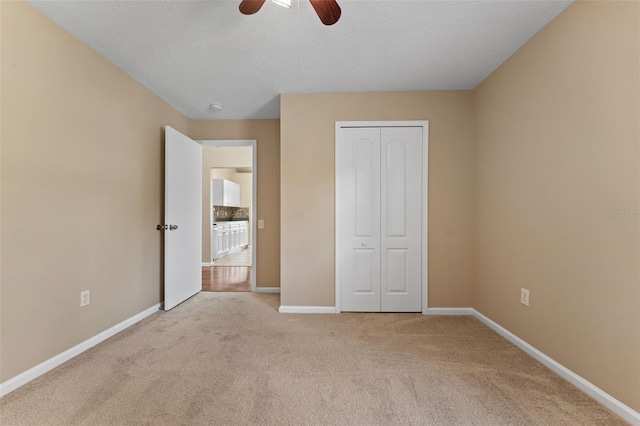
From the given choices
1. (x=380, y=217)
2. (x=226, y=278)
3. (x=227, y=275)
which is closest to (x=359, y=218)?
(x=380, y=217)

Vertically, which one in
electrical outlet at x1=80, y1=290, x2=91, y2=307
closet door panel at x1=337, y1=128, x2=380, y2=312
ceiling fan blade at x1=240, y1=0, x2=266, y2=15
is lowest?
electrical outlet at x1=80, y1=290, x2=91, y2=307

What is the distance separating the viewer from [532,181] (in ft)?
7.34

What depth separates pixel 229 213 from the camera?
8.92 meters

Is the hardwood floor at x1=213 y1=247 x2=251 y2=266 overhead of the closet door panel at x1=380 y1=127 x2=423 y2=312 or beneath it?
beneath

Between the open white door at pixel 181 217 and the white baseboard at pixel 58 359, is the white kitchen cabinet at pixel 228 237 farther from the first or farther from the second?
the white baseboard at pixel 58 359

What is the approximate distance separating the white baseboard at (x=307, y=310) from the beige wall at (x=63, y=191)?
61.1 inches

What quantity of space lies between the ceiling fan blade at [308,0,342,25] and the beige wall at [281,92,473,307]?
1.61 m

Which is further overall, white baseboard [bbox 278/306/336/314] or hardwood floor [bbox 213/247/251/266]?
hardwood floor [bbox 213/247/251/266]

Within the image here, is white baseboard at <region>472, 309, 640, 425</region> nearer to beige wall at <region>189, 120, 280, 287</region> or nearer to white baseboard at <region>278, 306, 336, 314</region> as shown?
white baseboard at <region>278, 306, 336, 314</region>

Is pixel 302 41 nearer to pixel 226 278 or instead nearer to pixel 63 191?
pixel 63 191

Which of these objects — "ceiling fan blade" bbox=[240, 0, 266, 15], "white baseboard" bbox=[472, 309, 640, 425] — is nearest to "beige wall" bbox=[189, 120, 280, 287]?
"ceiling fan blade" bbox=[240, 0, 266, 15]

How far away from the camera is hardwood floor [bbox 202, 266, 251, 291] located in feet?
14.1

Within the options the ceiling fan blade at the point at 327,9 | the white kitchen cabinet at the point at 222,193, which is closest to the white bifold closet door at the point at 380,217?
the ceiling fan blade at the point at 327,9

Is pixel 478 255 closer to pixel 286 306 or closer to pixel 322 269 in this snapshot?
pixel 322 269
